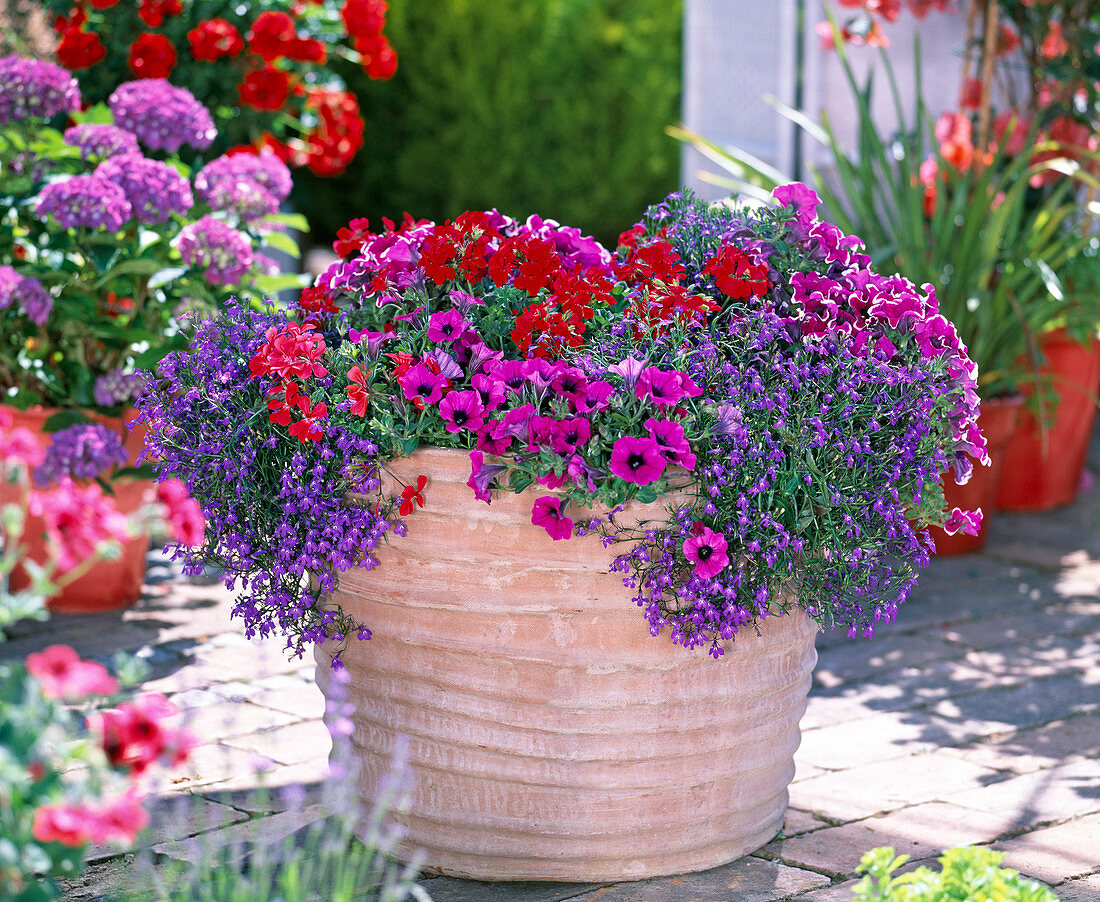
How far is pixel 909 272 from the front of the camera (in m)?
3.74

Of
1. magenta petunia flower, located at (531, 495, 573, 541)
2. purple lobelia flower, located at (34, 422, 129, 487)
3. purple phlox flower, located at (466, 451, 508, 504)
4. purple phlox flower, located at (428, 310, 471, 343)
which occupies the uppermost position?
purple phlox flower, located at (428, 310, 471, 343)

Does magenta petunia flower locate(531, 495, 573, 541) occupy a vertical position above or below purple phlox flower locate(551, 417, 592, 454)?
below

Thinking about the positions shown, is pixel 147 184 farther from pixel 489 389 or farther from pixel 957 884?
pixel 957 884

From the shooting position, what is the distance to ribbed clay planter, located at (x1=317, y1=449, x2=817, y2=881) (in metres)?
1.80

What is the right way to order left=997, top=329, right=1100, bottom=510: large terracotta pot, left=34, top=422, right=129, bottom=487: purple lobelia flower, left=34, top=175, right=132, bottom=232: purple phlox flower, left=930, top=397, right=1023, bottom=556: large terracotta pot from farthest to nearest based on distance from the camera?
left=997, top=329, right=1100, bottom=510: large terracotta pot, left=930, top=397, right=1023, bottom=556: large terracotta pot, left=34, top=422, right=129, bottom=487: purple lobelia flower, left=34, top=175, right=132, bottom=232: purple phlox flower

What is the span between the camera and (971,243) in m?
3.73

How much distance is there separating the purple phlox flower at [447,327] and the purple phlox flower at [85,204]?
120 cm

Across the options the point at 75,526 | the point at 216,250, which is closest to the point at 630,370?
the point at 75,526

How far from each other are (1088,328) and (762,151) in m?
1.50

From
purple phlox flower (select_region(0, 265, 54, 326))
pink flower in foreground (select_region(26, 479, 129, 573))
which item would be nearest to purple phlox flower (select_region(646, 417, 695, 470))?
pink flower in foreground (select_region(26, 479, 129, 573))

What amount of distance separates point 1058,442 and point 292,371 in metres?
3.32

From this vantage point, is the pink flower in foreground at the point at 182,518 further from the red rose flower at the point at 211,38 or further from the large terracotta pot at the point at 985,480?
the large terracotta pot at the point at 985,480

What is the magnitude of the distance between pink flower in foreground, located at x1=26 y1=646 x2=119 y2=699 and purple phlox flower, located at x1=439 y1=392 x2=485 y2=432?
724mm

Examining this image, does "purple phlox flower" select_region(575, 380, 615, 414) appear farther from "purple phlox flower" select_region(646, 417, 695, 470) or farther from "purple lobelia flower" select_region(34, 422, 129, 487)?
"purple lobelia flower" select_region(34, 422, 129, 487)
